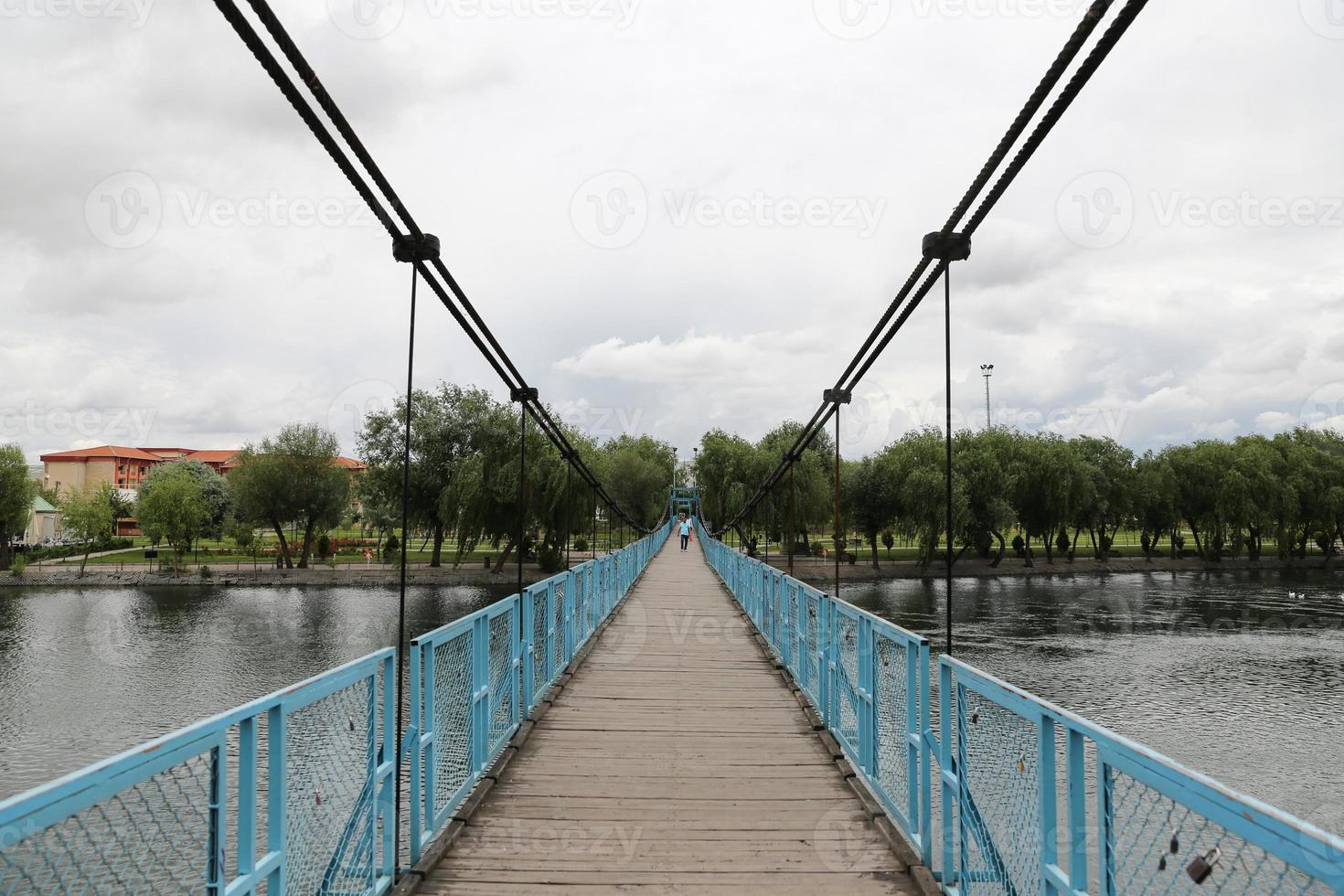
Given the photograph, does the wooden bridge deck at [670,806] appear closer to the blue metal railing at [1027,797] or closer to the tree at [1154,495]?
the blue metal railing at [1027,797]

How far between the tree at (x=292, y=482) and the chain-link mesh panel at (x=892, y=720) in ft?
116

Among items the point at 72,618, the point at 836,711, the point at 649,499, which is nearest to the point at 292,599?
the point at 72,618

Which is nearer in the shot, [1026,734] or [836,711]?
[1026,734]

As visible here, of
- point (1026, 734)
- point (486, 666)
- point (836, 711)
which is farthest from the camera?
point (836, 711)

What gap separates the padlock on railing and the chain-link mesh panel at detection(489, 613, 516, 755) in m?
3.33

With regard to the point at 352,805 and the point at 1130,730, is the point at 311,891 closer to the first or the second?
the point at 352,805

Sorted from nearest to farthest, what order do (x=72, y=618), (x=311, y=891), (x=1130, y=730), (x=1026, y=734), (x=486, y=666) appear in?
(x=1026, y=734), (x=311, y=891), (x=486, y=666), (x=1130, y=730), (x=72, y=618)

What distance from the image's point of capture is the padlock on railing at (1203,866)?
146cm

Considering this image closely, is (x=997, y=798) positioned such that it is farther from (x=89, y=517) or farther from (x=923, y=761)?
(x=89, y=517)

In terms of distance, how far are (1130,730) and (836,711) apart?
10.1m

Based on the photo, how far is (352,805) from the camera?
274 cm

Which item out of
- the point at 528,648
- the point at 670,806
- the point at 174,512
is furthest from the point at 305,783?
the point at 174,512

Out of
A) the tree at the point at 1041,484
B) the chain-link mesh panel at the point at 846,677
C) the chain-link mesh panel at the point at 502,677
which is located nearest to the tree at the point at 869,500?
the tree at the point at 1041,484

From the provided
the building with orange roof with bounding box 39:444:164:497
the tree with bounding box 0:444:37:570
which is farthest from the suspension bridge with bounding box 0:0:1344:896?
the building with orange roof with bounding box 39:444:164:497
